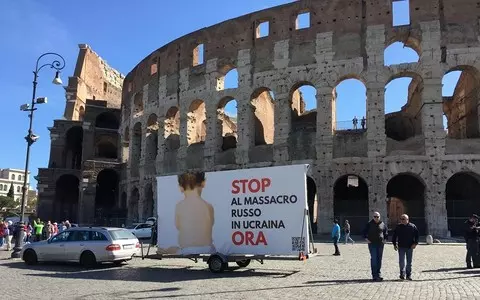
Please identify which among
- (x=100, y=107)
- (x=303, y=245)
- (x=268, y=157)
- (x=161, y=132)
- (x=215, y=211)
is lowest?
(x=303, y=245)

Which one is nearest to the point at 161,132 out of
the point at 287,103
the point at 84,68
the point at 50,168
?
the point at 287,103

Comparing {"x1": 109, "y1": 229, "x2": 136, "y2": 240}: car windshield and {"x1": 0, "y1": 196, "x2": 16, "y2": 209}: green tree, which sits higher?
{"x1": 0, "y1": 196, "x2": 16, "y2": 209}: green tree

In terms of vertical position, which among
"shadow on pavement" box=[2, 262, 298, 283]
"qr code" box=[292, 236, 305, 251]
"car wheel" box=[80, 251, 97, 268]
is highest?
"qr code" box=[292, 236, 305, 251]

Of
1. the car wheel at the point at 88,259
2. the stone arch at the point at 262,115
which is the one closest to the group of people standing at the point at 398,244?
the car wheel at the point at 88,259

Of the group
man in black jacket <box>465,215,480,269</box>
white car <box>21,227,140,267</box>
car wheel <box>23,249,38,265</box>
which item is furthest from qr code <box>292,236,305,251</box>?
car wheel <box>23,249,38,265</box>

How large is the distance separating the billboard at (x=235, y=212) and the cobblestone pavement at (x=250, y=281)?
662 millimetres

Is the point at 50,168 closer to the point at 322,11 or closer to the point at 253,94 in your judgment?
the point at 253,94

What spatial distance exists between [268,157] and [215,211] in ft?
49.4

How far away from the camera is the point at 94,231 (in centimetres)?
1386

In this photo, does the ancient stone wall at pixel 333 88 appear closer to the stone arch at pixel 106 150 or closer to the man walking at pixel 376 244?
the man walking at pixel 376 244

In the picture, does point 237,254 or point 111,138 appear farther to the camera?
point 111,138

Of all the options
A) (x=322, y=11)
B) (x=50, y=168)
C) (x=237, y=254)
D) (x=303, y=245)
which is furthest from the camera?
(x=50, y=168)

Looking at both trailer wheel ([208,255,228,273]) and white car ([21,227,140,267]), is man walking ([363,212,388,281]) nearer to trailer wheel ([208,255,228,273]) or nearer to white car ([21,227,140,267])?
trailer wheel ([208,255,228,273])

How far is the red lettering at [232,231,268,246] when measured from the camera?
37.7ft
